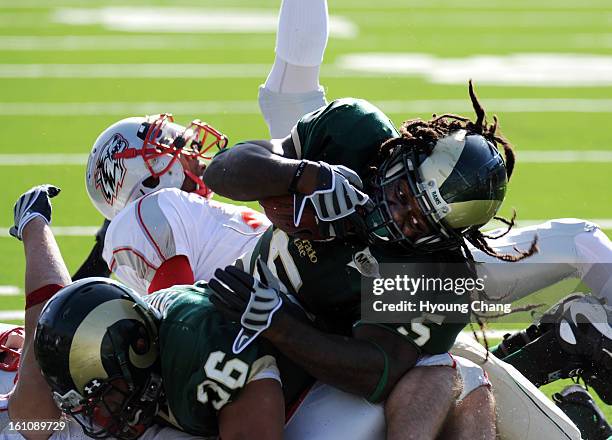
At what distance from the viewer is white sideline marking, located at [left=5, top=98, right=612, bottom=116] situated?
8.62m

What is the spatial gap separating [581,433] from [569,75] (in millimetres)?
6215

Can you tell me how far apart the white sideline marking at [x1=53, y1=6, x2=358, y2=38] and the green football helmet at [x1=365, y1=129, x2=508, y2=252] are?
777 cm

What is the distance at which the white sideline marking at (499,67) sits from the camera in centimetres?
944

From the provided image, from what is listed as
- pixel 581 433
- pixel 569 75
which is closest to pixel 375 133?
pixel 581 433

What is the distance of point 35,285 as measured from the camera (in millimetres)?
3676

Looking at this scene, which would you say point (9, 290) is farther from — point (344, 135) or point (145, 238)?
point (344, 135)

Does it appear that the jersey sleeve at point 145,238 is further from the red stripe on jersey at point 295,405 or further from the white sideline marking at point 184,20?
the white sideline marking at point 184,20

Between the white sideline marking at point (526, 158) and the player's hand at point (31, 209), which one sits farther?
the white sideline marking at point (526, 158)

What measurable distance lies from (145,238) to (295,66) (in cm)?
107

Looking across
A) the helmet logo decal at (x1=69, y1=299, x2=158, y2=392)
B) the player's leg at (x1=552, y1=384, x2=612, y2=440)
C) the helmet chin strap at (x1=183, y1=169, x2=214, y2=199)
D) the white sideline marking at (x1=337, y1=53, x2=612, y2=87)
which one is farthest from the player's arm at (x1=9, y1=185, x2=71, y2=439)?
the white sideline marking at (x1=337, y1=53, x2=612, y2=87)

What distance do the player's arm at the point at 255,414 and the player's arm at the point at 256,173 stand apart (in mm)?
535

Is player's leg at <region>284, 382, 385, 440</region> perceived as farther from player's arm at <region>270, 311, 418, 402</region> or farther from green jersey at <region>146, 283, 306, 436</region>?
green jersey at <region>146, 283, 306, 436</region>

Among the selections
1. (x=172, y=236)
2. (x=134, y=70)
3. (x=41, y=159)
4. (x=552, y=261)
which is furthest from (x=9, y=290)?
(x=134, y=70)

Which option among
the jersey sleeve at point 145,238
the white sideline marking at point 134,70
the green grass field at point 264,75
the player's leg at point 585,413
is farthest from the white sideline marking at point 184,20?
the player's leg at point 585,413
